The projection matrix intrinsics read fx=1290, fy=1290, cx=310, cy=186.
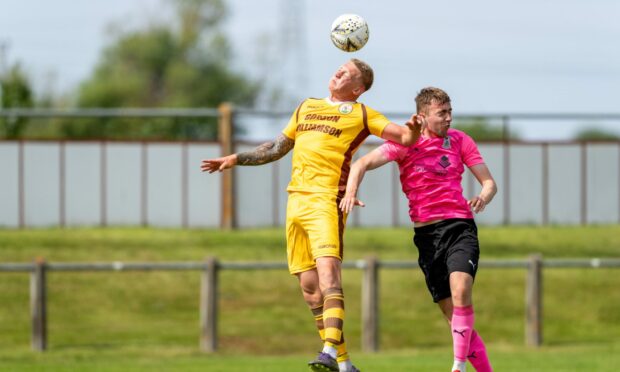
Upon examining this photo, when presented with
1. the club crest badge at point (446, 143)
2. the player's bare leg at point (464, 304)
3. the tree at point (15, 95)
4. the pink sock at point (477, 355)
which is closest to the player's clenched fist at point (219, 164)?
the club crest badge at point (446, 143)

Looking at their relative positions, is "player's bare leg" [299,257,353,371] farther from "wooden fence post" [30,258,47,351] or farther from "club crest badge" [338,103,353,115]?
"wooden fence post" [30,258,47,351]

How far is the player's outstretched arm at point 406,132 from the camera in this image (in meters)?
10.0

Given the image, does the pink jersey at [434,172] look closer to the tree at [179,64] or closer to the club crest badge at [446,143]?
the club crest badge at [446,143]

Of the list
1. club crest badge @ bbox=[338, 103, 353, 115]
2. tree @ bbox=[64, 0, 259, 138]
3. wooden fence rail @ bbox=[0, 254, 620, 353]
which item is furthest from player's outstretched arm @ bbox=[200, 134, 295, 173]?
tree @ bbox=[64, 0, 259, 138]

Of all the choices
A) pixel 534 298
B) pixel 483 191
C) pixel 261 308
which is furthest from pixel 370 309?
pixel 483 191

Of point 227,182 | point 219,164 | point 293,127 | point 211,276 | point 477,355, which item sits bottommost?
point 211,276

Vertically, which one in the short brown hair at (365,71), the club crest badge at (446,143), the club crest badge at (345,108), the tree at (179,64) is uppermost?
Answer: the tree at (179,64)

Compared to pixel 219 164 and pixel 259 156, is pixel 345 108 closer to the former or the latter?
pixel 259 156

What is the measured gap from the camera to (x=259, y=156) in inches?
430

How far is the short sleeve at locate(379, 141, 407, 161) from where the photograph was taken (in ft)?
34.2

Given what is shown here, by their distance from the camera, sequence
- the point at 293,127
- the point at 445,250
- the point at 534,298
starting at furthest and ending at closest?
the point at 534,298, the point at 293,127, the point at 445,250

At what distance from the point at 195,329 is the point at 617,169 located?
621 inches

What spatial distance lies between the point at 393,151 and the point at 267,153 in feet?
3.81

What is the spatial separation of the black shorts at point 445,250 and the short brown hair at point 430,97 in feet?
3.14
